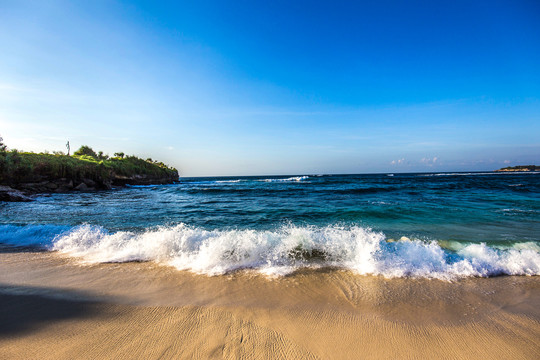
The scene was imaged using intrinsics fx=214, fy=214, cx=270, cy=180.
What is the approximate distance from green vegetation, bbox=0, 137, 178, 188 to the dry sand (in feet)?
77.9

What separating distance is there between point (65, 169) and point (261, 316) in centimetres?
2997

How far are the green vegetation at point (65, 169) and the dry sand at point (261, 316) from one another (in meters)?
23.7

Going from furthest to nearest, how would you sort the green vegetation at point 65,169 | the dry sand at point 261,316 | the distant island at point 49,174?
the green vegetation at point 65,169 → the distant island at point 49,174 → the dry sand at point 261,316

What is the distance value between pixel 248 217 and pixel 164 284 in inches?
251

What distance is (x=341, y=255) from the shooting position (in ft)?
16.1

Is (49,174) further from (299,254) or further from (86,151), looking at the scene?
(299,254)

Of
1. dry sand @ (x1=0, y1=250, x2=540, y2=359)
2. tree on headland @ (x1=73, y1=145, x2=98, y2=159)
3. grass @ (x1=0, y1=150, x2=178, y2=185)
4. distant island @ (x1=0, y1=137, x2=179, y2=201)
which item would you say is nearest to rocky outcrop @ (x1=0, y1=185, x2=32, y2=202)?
distant island @ (x1=0, y1=137, x2=179, y2=201)

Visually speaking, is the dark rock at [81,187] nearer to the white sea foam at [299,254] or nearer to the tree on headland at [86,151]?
the tree on headland at [86,151]

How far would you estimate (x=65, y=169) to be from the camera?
23062 mm

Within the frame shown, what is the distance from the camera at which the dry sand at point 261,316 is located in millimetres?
2254

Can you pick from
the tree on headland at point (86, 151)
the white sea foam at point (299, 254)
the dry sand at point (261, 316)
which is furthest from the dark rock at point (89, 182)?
the dry sand at point (261, 316)

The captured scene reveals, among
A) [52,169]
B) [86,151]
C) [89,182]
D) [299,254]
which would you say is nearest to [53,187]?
[52,169]

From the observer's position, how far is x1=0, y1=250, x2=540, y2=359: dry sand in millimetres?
2254

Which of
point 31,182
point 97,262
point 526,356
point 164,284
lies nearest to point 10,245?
point 97,262
